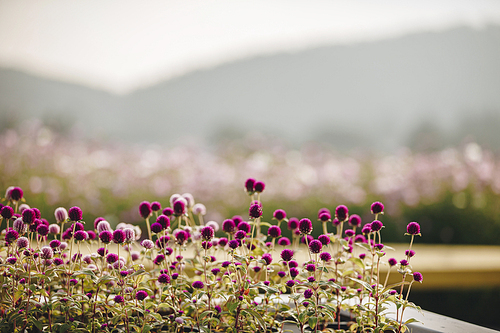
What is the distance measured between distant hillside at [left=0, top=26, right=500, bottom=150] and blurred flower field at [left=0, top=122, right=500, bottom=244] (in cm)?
611

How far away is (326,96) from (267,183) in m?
12.3

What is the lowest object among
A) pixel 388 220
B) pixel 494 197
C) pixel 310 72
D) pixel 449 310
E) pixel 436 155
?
pixel 449 310

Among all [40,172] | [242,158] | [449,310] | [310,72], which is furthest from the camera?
[310,72]

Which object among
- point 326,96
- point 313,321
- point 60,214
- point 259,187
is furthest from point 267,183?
point 326,96

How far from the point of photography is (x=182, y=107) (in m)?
16.8

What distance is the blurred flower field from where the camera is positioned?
161 inches

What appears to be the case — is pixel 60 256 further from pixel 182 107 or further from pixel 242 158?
pixel 182 107

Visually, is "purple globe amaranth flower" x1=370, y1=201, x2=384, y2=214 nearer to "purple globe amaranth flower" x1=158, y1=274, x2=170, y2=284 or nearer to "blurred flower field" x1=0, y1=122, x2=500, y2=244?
"purple globe amaranth flower" x1=158, y1=274, x2=170, y2=284

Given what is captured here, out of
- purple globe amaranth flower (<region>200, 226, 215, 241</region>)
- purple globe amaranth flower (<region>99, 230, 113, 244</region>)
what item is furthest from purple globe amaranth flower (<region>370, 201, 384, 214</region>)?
purple globe amaranth flower (<region>99, 230, 113, 244</region>)

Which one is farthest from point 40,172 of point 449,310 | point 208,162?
point 449,310

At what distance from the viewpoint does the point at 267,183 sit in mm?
4598

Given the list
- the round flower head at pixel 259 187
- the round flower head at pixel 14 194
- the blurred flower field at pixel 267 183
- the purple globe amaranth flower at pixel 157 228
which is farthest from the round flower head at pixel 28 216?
the blurred flower field at pixel 267 183

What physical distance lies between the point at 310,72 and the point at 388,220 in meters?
13.1

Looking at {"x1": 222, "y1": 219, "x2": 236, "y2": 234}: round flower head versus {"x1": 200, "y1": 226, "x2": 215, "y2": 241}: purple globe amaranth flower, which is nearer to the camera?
{"x1": 200, "y1": 226, "x2": 215, "y2": 241}: purple globe amaranth flower
